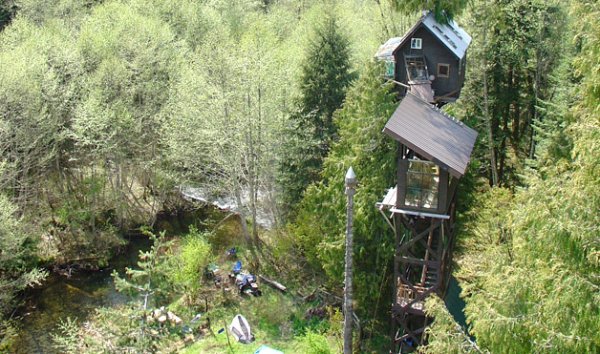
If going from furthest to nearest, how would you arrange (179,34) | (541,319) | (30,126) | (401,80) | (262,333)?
1. (179,34)
2. (30,126)
3. (262,333)
4. (401,80)
5. (541,319)

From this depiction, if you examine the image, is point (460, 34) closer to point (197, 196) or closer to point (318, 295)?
point (318, 295)

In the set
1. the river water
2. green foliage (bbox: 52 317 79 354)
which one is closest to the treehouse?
green foliage (bbox: 52 317 79 354)

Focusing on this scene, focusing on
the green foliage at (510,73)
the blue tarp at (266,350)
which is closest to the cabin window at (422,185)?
the blue tarp at (266,350)

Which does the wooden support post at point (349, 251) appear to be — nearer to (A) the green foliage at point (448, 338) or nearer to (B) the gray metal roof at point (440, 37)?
(A) the green foliage at point (448, 338)

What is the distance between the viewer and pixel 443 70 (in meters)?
16.7

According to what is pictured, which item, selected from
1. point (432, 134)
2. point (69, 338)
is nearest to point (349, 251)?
point (432, 134)

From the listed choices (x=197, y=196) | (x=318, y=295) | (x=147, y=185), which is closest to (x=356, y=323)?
(x=318, y=295)

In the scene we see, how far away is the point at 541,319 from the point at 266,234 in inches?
714

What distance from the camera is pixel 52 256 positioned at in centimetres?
2423

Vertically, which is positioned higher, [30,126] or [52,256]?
[30,126]

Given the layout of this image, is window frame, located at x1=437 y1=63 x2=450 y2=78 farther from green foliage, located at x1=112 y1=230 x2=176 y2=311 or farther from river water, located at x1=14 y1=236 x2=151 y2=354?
river water, located at x1=14 y1=236 x2=151 y2=354

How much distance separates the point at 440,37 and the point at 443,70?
107 centimetres

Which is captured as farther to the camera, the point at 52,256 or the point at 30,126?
the point at 52,256

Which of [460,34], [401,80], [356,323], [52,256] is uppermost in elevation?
[460,34]
